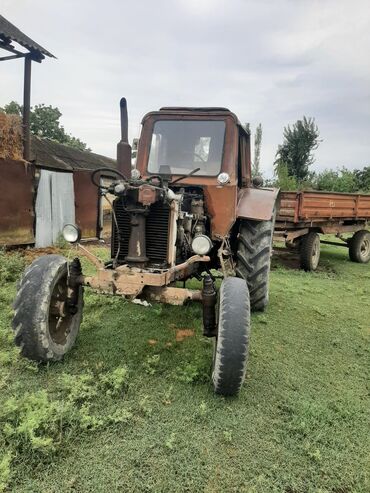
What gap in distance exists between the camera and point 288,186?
2239 centimetres

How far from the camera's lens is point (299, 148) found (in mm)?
29094

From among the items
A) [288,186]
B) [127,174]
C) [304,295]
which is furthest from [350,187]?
[127,174]

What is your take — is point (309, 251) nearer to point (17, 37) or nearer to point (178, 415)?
point (178, 415)

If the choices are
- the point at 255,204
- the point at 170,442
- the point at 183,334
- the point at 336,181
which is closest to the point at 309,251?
the point at 255,204

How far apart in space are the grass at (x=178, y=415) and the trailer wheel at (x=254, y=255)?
509mm

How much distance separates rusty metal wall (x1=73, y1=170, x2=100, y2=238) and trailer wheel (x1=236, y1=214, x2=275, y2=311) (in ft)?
19.4

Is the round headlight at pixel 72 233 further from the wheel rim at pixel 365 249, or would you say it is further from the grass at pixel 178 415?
the wheel rim at pixel 365 249

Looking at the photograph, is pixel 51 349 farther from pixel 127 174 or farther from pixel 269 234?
pixel 269 234

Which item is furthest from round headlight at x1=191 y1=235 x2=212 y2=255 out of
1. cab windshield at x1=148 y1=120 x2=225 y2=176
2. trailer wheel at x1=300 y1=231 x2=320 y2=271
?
trailer wheel at x1=300 y1=231 x2=320 y2=271

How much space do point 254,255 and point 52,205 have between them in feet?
18.2

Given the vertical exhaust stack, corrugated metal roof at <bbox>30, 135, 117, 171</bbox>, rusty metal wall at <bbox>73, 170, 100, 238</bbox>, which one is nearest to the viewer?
Result: the vertical exhaust stack

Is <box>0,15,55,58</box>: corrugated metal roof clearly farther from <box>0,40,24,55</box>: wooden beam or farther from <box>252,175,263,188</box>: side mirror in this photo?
<box>252,175,263,188</box>: side mirror

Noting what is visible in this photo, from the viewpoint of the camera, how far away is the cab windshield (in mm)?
4293

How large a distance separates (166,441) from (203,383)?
781 mm
